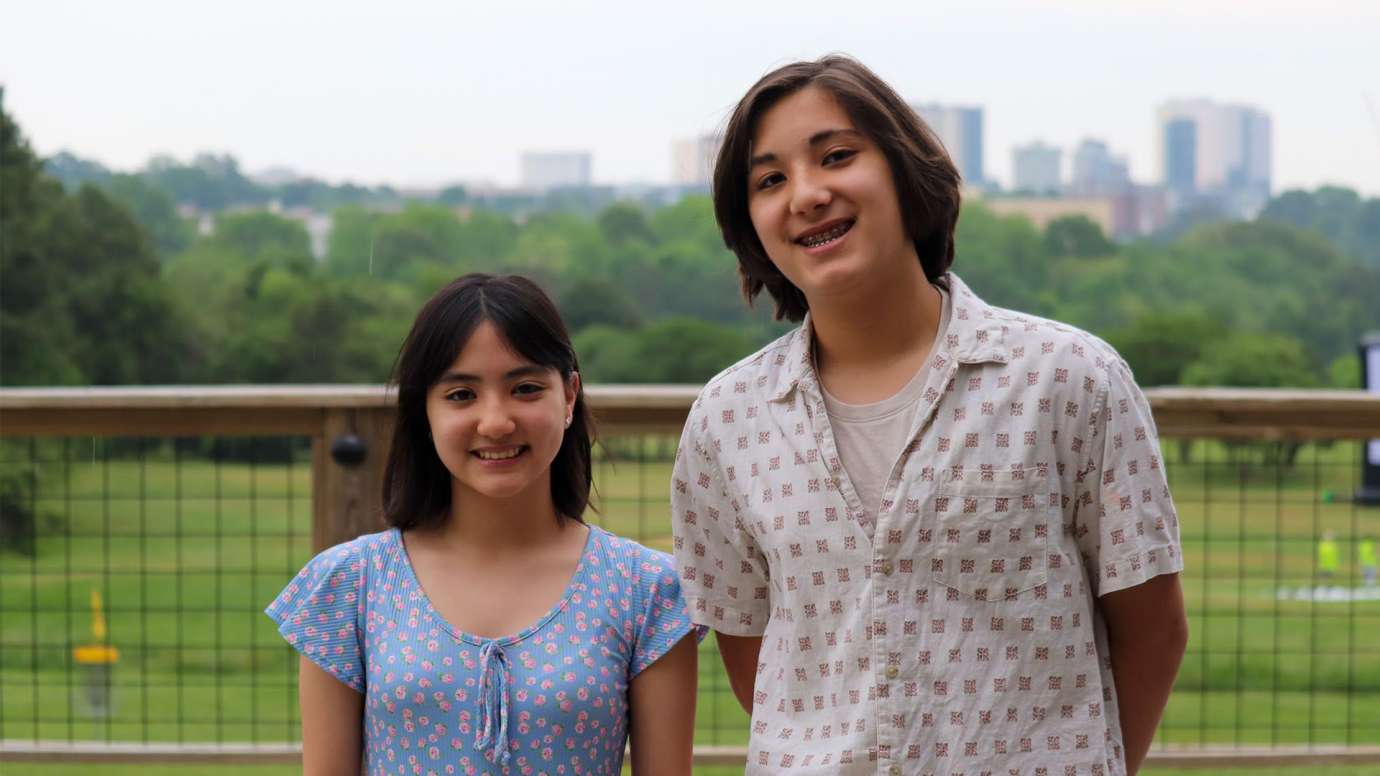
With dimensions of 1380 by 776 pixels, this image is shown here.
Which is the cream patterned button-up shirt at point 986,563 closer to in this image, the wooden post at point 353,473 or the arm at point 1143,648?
the arm at point 1143,648

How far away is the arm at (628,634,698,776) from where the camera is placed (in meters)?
1.73

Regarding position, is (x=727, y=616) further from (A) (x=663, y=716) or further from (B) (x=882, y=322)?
(B) (x=882, y=322)

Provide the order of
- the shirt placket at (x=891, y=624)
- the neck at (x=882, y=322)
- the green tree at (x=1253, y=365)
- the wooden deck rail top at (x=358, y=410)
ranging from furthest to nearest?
1. the green tree at (x=1253, y=365)
2. the wooden deck rail top at (x=358, y=410)
3. the neck at (x=882, y=322)
4. the shirt placket at (x=891, y=624)

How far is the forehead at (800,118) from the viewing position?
1.56m

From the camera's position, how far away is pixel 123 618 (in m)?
8.96

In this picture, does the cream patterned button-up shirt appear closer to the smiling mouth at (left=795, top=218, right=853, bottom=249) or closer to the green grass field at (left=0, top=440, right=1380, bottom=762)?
the smiling mouth at (left=795, top=218, right=853, bottom=249)

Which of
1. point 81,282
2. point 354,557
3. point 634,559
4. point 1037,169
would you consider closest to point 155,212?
point 81,282

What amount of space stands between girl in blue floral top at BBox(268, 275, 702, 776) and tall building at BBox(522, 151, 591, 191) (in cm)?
2156

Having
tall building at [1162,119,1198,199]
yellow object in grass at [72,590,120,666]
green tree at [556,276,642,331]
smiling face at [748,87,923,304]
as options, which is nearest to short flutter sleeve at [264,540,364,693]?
smiling face at [748,87,923,304]

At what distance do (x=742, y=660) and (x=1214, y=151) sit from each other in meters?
25.3

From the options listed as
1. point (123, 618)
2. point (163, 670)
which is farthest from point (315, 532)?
point (123, 618)

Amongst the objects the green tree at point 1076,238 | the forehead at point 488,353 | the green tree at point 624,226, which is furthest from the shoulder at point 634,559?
the green tree at point 624,226

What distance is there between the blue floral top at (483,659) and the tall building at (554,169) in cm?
2159

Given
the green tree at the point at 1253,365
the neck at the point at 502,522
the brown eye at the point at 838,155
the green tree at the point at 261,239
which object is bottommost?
the green tree at the point at 1253,365
